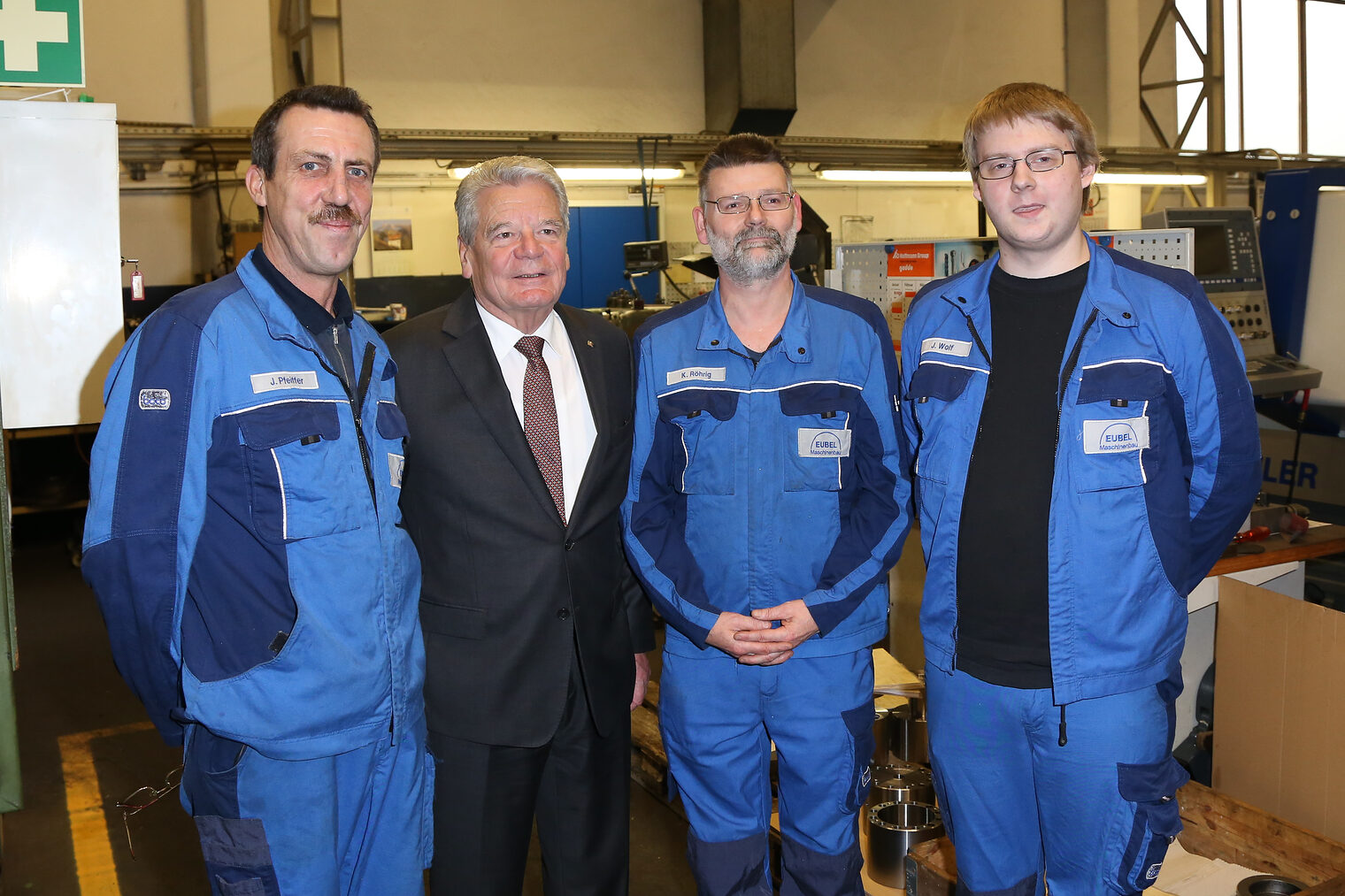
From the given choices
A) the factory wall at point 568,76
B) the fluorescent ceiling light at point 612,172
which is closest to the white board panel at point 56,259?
the fluorescent ceiling light at point 612,172

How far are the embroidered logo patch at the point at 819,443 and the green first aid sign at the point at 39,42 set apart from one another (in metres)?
1.80

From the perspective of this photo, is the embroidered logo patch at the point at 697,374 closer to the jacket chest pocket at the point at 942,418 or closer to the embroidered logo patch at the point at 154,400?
the jacket chest pocket at the point at 942,418

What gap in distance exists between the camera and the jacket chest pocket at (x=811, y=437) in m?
2.09

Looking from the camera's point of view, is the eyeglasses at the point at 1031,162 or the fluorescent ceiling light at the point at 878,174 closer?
the eyeglasses at the point at 1031,162

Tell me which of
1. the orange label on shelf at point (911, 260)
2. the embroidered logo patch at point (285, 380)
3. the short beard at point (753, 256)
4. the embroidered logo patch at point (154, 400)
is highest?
the orange label on shelf at point (911, 260)

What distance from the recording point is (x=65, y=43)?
2.35 meters

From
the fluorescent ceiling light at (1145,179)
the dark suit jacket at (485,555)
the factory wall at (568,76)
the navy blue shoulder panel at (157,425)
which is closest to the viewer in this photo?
the navy blue shoulder panel at (157,425)

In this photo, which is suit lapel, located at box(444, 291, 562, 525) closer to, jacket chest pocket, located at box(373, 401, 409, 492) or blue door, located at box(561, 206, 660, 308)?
jacket chest pocket, located at box(373, 401, 409, 492)

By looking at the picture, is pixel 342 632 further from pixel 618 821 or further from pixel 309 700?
pixel 618 821

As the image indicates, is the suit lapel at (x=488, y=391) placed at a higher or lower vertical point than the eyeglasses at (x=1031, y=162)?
lower

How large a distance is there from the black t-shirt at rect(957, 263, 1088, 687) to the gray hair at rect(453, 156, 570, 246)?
2.98 ft

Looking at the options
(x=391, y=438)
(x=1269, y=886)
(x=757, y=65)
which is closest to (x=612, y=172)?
(x=757, y=65)

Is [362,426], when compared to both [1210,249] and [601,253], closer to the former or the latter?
[1210,249]

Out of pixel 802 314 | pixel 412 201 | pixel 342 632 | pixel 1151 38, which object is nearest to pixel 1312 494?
pixel 802 314
